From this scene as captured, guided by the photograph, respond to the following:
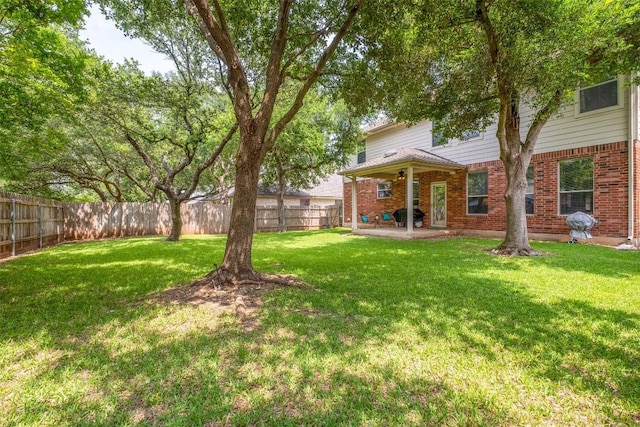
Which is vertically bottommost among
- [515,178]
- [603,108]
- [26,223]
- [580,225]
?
[580,225]

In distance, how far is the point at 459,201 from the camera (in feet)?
43.1

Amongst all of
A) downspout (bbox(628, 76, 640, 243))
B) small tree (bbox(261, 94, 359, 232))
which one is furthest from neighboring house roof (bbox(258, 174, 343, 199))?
downspout (bbox(628, 76, 640, 243))

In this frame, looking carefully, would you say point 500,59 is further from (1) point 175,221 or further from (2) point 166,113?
(1) point 175,221

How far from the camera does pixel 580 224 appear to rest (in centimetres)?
945

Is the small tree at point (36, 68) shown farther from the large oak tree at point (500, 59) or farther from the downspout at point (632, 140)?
the downspout at point (632, 140)

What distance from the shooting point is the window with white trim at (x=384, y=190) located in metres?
16.4

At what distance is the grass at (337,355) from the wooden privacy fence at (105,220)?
420cm

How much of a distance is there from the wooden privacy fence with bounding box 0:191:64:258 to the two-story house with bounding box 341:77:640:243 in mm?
11502

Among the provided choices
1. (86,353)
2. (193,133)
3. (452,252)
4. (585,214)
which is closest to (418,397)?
(86,353)

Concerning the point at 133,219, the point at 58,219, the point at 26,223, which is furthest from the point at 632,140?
the point at 58,219

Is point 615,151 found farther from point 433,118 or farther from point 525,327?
point 525,327

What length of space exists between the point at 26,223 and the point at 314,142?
10.7 metres

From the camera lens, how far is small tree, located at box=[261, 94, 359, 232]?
14625 mm

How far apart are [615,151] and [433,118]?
5278mm
